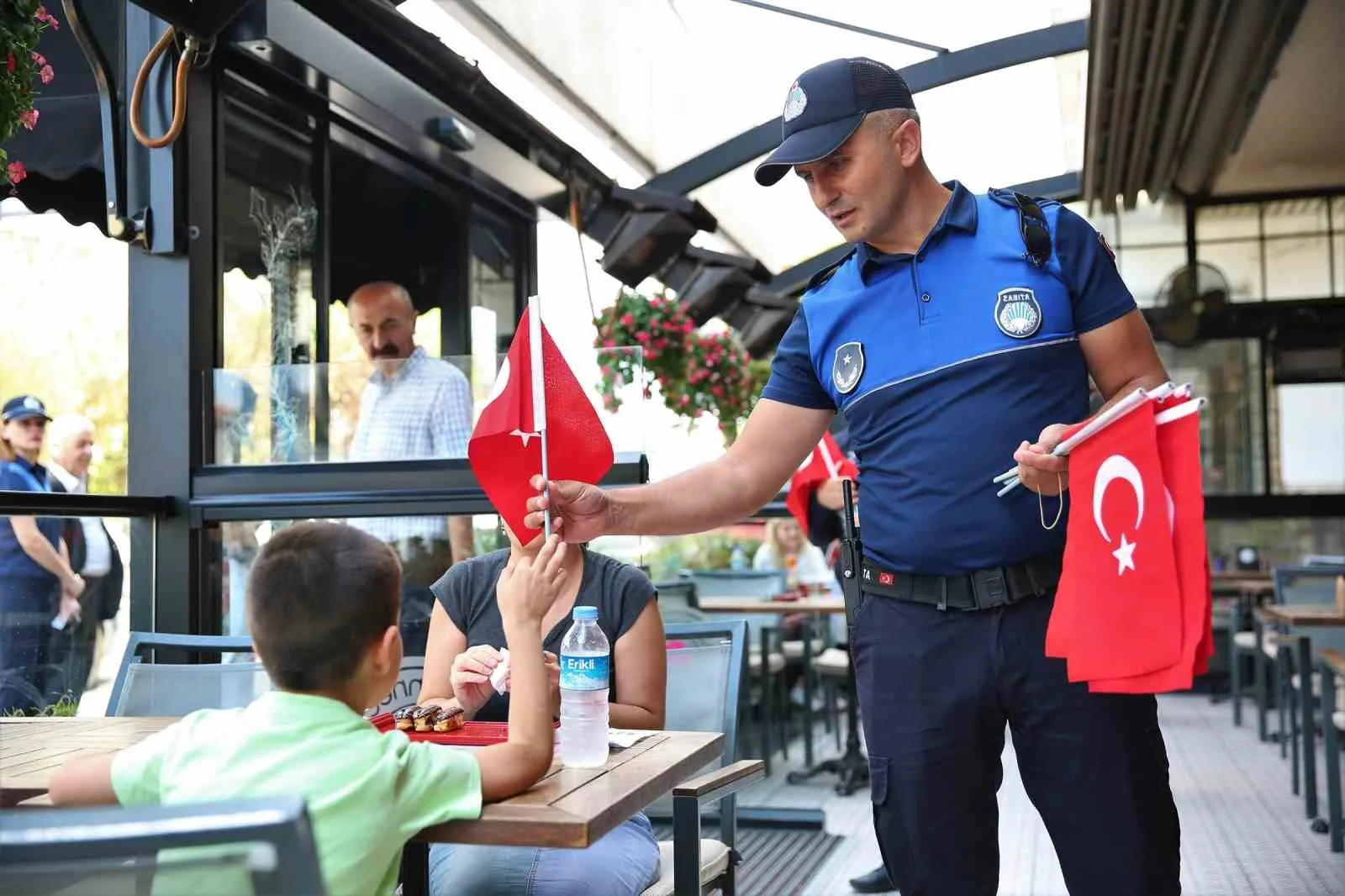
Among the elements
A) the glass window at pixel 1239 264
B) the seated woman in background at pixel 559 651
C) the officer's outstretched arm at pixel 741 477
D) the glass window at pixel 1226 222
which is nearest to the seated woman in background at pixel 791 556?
the seated woman in background at pixel 559 651

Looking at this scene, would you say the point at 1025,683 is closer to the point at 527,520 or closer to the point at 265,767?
the point at 527,520

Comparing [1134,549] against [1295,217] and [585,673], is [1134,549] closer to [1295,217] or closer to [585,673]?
[585,673]

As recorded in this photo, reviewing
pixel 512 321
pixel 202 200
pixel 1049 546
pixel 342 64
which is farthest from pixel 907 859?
pixel 512 321

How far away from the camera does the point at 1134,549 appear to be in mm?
1885

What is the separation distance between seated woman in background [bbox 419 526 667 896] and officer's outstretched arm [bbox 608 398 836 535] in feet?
0.81

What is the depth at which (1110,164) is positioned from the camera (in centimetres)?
1003

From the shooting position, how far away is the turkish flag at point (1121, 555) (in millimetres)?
1857

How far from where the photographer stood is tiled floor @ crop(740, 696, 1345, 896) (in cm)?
458

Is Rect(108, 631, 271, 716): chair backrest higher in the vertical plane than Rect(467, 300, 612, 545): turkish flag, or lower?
lower

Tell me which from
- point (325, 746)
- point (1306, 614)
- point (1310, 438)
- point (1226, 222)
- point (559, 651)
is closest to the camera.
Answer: point (325, 746)

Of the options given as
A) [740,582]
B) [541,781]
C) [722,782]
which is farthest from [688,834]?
[740,582]

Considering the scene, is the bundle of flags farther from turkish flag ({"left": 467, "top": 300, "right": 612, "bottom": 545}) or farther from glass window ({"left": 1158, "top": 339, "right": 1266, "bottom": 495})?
glass window ({"left": 1158, "top": 339, "right": 1266, "bottom": 495})

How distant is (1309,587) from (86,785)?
6.88 metres

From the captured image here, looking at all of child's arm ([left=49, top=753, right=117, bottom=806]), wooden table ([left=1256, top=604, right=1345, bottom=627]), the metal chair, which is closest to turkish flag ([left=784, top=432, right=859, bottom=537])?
the metal chair
